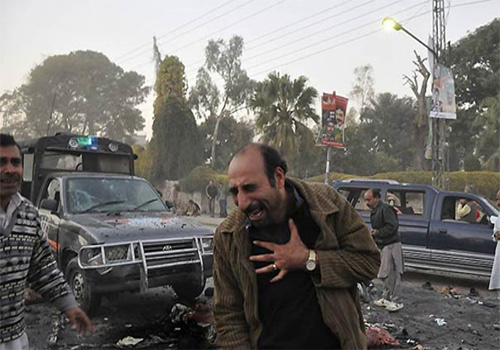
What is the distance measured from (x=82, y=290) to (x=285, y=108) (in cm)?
2094

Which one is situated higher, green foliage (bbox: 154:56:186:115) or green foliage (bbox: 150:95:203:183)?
green foliage (bbox: 154:56:186:115)

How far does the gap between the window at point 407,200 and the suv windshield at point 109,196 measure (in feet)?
15.6

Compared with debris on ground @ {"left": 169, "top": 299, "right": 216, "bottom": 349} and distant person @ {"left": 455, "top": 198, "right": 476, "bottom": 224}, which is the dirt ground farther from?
distant person @ {"left": 455, "top": 198, "right": 476, "bottom": 224}

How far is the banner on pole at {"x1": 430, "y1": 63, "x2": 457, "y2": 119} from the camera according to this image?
13.7m

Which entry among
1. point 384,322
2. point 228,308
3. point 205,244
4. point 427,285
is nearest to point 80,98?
point 427,285

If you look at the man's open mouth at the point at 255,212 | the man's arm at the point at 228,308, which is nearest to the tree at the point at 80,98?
the man's arm at the point at 228,308

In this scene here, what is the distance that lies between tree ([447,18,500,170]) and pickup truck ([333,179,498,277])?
67.0 feet

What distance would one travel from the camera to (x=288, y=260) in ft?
6.02

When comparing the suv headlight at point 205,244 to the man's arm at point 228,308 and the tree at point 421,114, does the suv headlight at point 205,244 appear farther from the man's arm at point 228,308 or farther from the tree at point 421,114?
the tree at point 421,114

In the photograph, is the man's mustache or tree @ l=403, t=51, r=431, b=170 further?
tree @ l=403, t=51, r=431, b=170

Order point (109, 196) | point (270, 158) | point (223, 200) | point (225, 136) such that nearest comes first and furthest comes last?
1. point (270, 158)
2. point (109, 196)
3. point (223, 200)
4. point (225, 136)

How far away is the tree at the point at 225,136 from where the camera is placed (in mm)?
37906

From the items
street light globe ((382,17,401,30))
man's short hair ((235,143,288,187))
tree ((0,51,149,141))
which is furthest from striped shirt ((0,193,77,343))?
tree ((0,51,149,141))

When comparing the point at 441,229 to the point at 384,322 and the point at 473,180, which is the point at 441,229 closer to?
the point at 384,322
